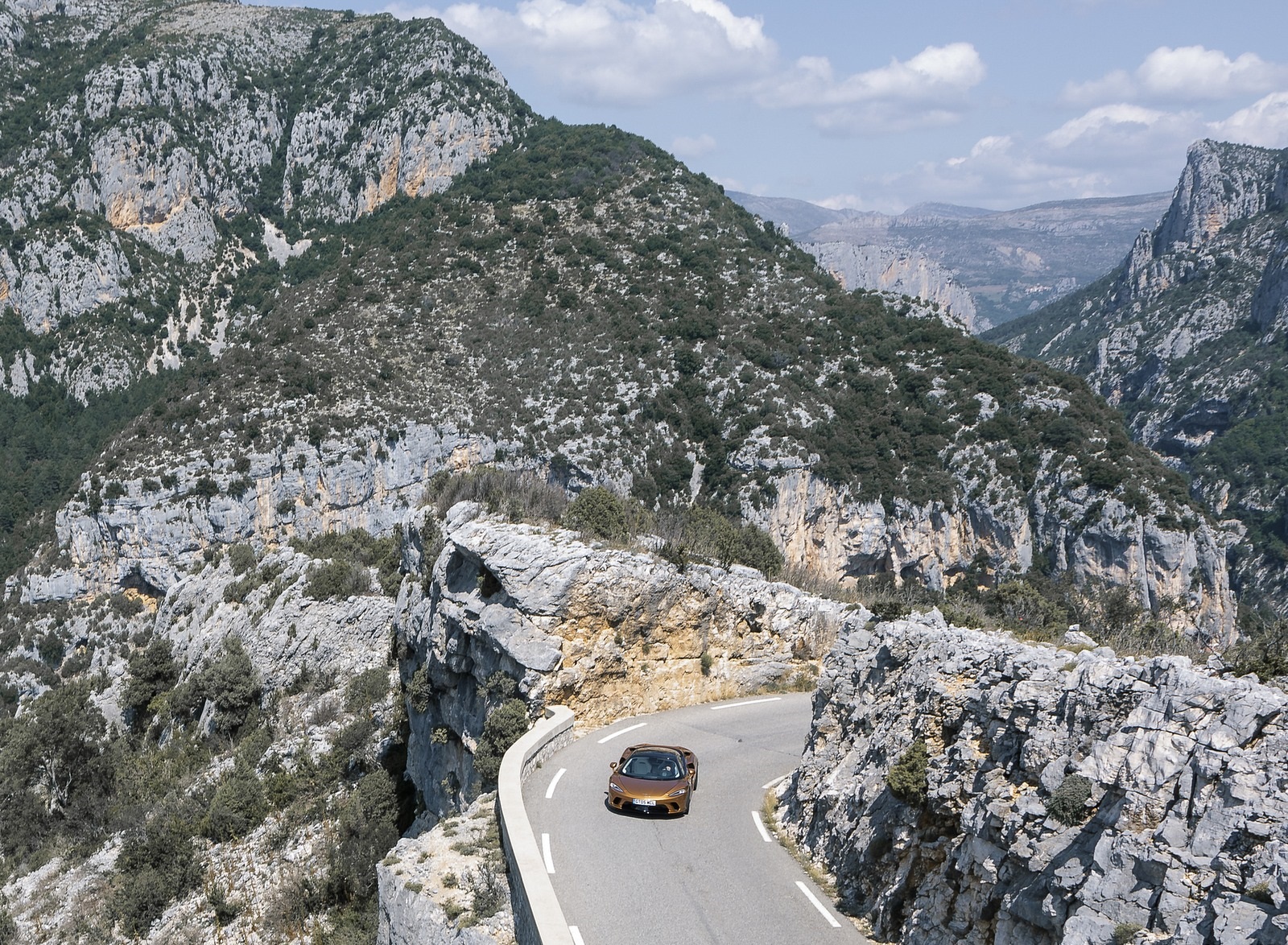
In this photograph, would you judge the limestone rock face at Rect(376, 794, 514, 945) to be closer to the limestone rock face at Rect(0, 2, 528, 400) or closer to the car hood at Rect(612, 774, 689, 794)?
the car hood at Rect(612, 774, 689, 794)

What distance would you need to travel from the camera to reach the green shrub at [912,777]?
10.4 m

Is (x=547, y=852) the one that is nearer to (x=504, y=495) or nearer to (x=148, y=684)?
(x=504, y=495)

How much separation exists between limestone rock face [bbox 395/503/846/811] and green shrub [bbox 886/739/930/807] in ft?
28.6

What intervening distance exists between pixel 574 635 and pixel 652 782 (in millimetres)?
5242

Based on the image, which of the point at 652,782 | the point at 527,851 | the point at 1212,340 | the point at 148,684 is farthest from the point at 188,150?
the point at 1212,340

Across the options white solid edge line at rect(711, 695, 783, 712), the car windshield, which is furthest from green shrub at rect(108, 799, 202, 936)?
the car windshield

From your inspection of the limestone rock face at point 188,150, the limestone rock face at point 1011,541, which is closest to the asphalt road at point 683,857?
the limestone rock face at point 1011,541

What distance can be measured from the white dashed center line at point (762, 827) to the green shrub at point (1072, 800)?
573cm

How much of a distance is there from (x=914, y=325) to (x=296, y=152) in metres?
84.9

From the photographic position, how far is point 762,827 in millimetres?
13664

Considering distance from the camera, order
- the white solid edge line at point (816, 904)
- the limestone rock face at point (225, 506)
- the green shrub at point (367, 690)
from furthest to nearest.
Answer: the limestone rock face at point (225, 506) → the green shrub at point (367, 690) → the white solid edge line at point (816, 904)

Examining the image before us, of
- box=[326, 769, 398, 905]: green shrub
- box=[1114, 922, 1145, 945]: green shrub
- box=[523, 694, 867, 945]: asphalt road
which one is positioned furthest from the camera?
box=[326, 769, 398, 905]: green shrub

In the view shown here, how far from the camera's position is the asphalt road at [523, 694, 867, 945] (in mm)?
10281

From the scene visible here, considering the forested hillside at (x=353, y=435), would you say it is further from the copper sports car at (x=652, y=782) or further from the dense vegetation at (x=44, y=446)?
the copper sports car at (x=652, y=782)
